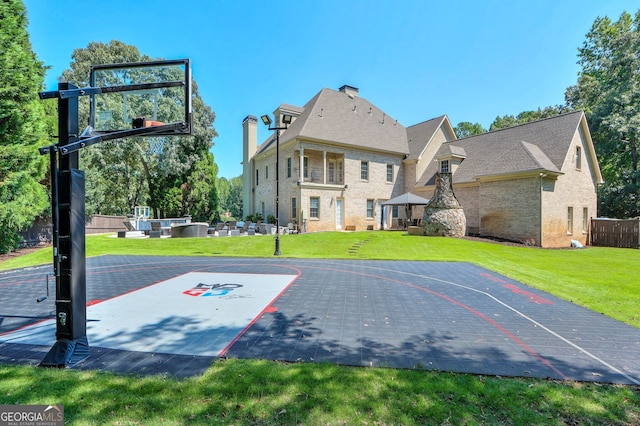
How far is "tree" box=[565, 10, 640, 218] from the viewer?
86.3 feet

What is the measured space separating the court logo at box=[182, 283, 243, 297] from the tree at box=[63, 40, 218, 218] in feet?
82.7

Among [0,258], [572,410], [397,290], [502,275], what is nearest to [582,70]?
[502,275]

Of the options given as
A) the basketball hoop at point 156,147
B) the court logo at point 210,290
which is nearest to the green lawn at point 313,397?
the court logo at point 210,290

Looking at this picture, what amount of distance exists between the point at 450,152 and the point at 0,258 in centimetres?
2946

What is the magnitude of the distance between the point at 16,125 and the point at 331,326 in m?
19.8

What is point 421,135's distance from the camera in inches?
1165

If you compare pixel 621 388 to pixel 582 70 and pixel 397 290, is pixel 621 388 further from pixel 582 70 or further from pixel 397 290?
pixel 582 70

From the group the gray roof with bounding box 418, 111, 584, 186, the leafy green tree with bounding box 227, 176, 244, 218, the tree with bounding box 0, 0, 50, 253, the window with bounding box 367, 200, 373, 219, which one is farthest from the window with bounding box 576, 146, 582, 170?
the leafy green tree with bounding box 227, 176, 244, 218

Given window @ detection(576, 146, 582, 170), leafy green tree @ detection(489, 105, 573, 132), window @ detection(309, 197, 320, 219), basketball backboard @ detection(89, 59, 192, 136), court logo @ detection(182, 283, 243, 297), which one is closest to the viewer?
basketball backboard @ detection(89, 59, 192, 136)

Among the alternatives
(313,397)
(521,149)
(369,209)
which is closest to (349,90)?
(369,209)

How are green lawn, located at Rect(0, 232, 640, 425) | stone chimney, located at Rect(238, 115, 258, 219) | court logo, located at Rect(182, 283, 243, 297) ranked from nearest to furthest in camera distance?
1. green lawn, located at Rect(0, 232, 640, 425)
2. court logo, located at Rect(182, 283, 243, 297)
3. stone chimney, located at Rect(238, 115, 258, 219)

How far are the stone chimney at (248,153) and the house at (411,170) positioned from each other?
11cm

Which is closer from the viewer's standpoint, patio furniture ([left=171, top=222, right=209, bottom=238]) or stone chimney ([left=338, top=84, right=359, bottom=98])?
patio furniture ([left=171, top=222, right=209, bottom=238])

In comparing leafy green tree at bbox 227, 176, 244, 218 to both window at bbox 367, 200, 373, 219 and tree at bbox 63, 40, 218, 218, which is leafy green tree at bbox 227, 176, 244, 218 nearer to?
tree at bbox 63, 40, 218, 218
